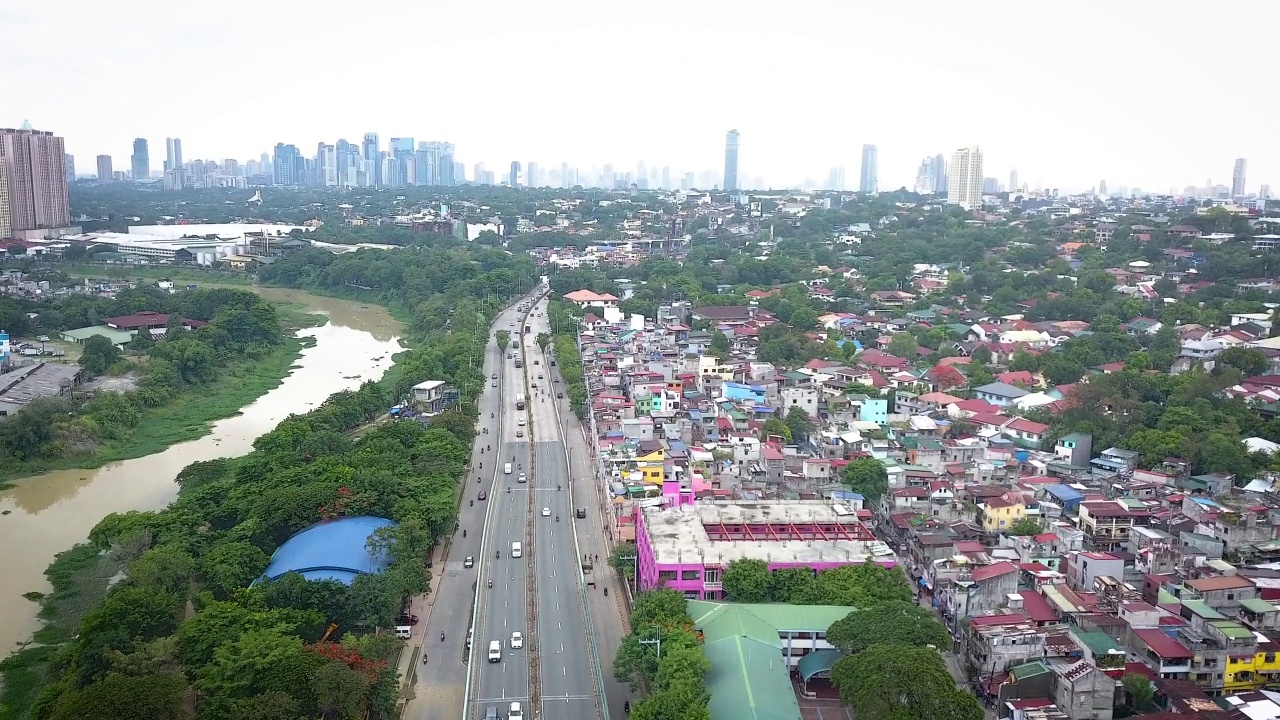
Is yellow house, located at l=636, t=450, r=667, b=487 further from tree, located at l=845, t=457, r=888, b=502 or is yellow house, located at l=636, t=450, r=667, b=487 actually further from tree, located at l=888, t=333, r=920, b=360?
tree, located at l=888, t=333, r=920, b=360

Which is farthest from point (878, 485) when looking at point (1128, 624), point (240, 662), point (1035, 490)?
point (240, 662)

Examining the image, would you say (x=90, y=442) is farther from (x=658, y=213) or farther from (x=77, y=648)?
(x=658, y=213)

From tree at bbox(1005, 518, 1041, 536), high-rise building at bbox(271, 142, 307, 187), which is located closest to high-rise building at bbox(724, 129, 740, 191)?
high-rise building at bbox(271, 142, 307, 187)

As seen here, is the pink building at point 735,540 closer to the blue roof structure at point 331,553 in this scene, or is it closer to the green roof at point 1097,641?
the green roof at point 1097,641

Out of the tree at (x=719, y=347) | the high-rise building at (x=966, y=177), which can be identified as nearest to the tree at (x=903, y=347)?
the tree at (x=719, y=347)

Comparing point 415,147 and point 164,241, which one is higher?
point 415,147

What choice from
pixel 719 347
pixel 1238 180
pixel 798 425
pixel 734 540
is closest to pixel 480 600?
pixel 734 540
